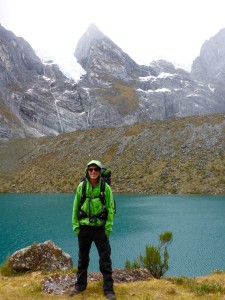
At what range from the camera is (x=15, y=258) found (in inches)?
555

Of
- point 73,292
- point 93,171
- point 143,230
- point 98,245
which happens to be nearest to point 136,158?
point 143,230

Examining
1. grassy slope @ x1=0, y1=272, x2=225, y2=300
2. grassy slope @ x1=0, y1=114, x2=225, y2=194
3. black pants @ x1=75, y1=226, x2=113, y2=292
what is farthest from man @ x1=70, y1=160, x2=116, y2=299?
grassy slope @ x1=0, y1=114, x2=225, y2=194

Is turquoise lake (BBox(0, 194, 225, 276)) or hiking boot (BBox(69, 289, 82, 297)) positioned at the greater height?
hiking boot (BBox(69, 289, 82, 297))

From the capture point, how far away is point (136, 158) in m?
86.1

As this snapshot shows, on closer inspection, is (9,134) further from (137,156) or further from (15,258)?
(15,258)

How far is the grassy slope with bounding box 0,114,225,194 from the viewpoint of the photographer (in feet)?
249

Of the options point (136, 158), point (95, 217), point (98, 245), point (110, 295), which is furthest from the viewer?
point (136, 158)

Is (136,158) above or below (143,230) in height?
above

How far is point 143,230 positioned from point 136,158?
2013 inches

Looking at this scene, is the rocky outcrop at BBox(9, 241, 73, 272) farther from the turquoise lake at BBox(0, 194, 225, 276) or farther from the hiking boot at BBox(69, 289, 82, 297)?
the hiking boot at BBox(69, 289, 82, 297)

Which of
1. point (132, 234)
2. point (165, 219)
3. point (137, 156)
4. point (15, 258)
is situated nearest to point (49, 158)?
point (137, 156)

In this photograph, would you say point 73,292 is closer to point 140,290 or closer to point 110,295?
point 110,295

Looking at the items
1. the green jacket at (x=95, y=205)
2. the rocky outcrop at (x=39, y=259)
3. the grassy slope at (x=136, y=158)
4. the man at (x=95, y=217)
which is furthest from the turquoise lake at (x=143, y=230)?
the grassy slope at (x=136, y=158)

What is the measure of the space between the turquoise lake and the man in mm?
9857
